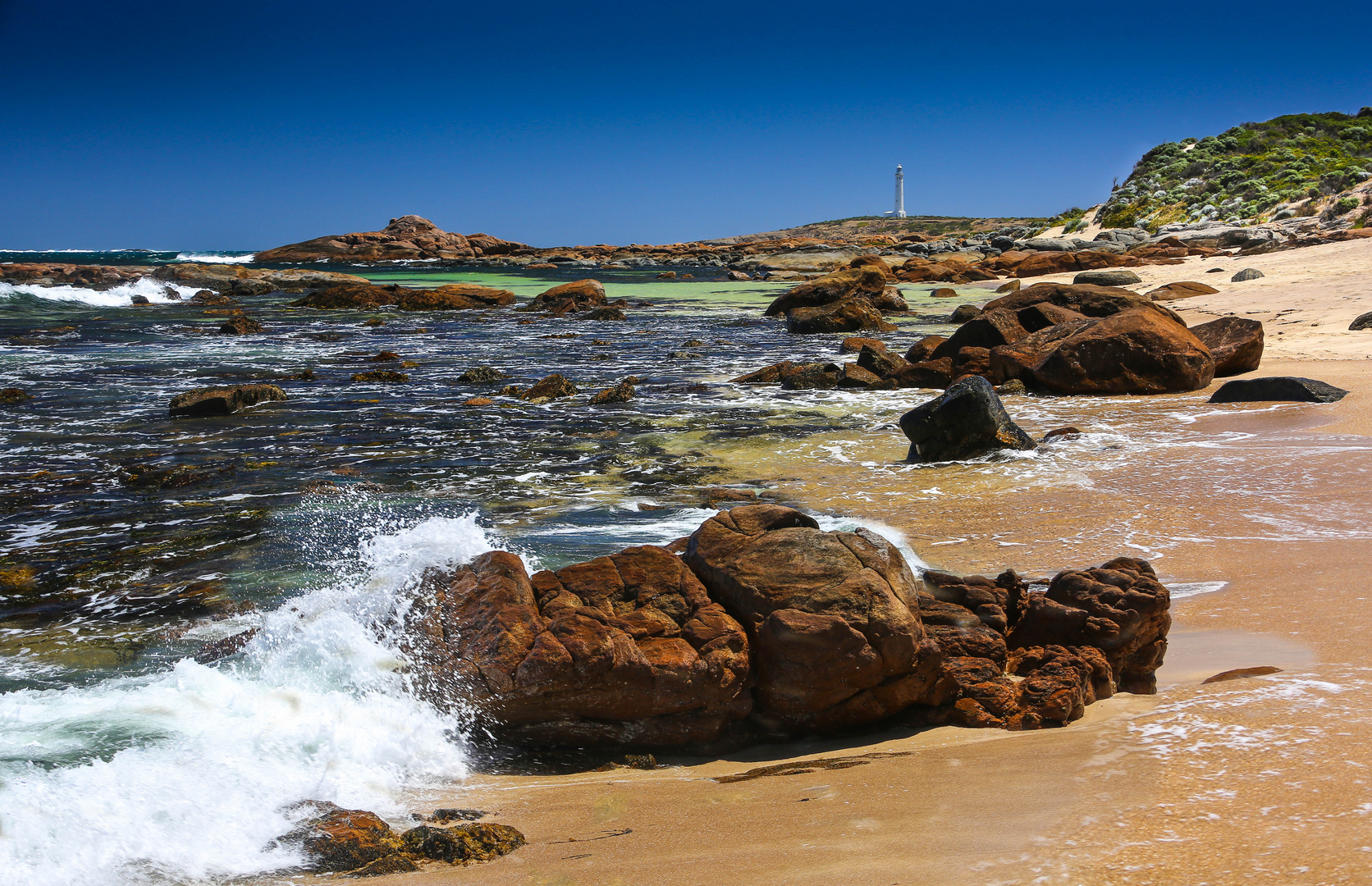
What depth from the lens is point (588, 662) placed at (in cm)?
327

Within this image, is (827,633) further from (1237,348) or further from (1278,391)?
(1237,348)

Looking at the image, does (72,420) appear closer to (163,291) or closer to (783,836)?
(783,836)

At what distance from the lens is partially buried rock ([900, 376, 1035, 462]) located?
24.3ft

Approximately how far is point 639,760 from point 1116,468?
201 inches

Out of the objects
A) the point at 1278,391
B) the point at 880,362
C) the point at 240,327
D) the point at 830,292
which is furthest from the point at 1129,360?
the point at 240,327

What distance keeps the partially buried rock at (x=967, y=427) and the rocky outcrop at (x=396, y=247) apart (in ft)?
238

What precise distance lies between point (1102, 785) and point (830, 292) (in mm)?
20099

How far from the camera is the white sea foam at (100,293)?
3023 centimetres

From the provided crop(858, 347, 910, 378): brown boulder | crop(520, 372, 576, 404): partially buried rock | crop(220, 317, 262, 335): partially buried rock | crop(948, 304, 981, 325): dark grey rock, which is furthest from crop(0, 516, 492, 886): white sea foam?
crop(220, 317, 262, 335): partially buried rock

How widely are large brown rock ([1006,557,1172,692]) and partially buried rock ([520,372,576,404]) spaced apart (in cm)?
824

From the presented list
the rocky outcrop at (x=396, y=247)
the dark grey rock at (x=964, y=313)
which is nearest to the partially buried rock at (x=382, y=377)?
the dark grey rock at (x=964, y=313)

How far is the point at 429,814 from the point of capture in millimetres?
2756

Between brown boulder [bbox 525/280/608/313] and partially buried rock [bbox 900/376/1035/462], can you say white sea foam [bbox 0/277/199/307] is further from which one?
partially buried rock [bbox 900/376/1035/462]

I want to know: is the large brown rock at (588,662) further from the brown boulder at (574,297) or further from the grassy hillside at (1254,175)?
the grassy hillside at (1254,175)
